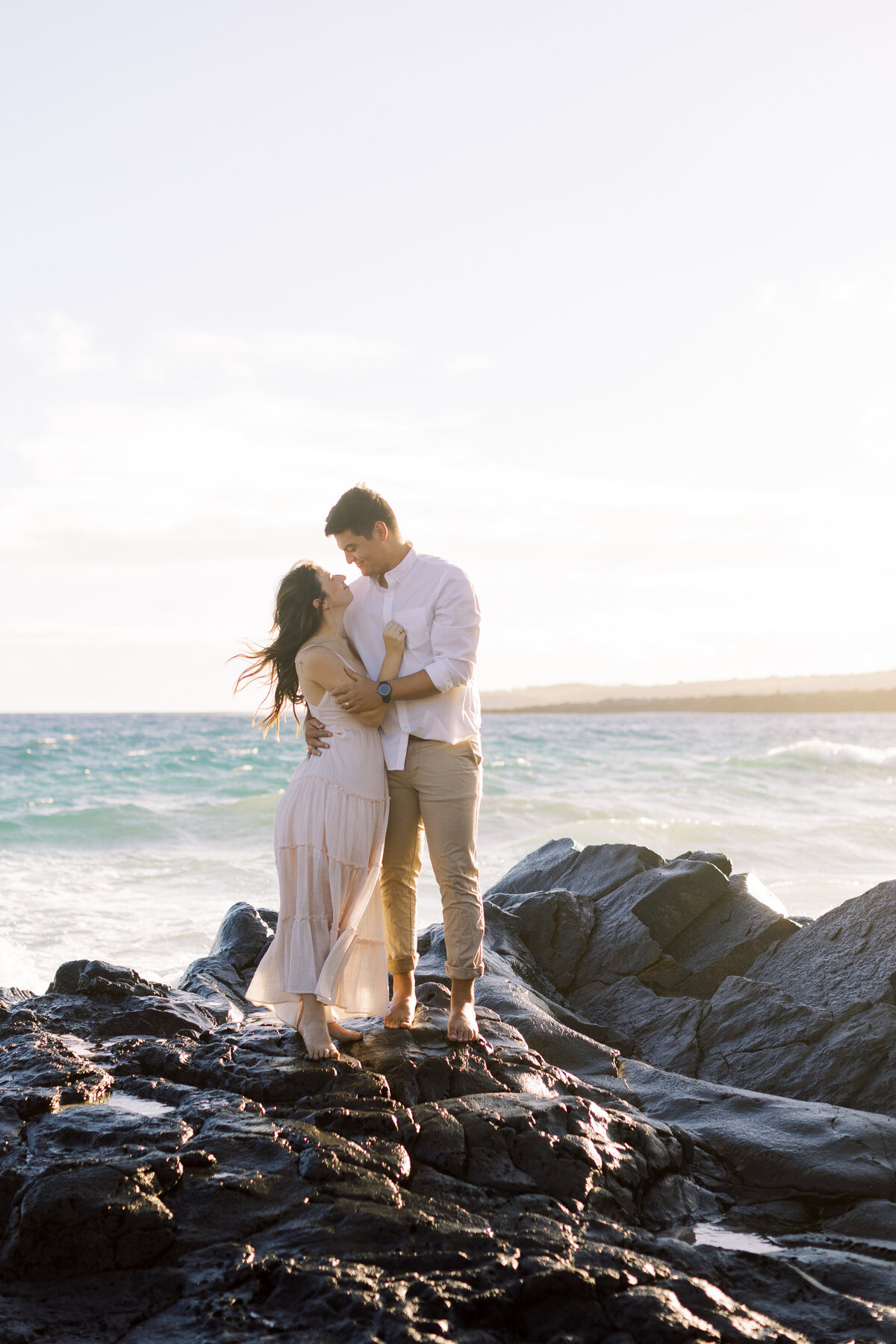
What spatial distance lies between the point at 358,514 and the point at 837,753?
117 ft

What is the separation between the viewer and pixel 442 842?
15.2 feet

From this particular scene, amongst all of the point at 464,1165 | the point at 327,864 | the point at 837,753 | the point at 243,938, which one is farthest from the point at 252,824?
the point at 837,753

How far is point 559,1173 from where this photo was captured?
3.66 meters

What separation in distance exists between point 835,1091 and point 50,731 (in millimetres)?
53377

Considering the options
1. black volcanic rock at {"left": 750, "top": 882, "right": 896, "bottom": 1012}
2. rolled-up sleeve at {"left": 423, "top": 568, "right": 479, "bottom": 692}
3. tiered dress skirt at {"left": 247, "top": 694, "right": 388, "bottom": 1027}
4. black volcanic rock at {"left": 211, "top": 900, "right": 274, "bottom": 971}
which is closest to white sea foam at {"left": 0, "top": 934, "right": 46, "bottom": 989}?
black volcanic rock at {"left": 211, "top": 900, "right": 274, "bottom": 971}

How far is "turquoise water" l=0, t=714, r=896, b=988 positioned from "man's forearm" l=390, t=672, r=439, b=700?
5020mm

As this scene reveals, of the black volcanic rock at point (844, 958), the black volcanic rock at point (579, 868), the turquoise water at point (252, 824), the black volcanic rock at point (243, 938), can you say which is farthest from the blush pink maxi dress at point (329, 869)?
the turquoise water at point (252, 824)

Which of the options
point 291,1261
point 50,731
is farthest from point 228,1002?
point 50,731

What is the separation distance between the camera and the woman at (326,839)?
4402 millimetres

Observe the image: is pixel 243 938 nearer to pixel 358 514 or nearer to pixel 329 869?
pixel 329 869

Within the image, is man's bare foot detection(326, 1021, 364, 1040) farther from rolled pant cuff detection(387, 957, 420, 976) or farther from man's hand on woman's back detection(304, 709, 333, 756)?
man's hand on woman's back detection(304, 709, 333, 756)

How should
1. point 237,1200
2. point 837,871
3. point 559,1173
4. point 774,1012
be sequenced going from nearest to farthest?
point 237,1200 → point 559,1173 → point 774,1012 → point 837,871

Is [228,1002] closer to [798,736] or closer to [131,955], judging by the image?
[131,955]

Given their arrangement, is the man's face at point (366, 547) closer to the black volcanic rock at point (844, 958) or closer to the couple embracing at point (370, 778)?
the couple embracing at point (370, 778)
